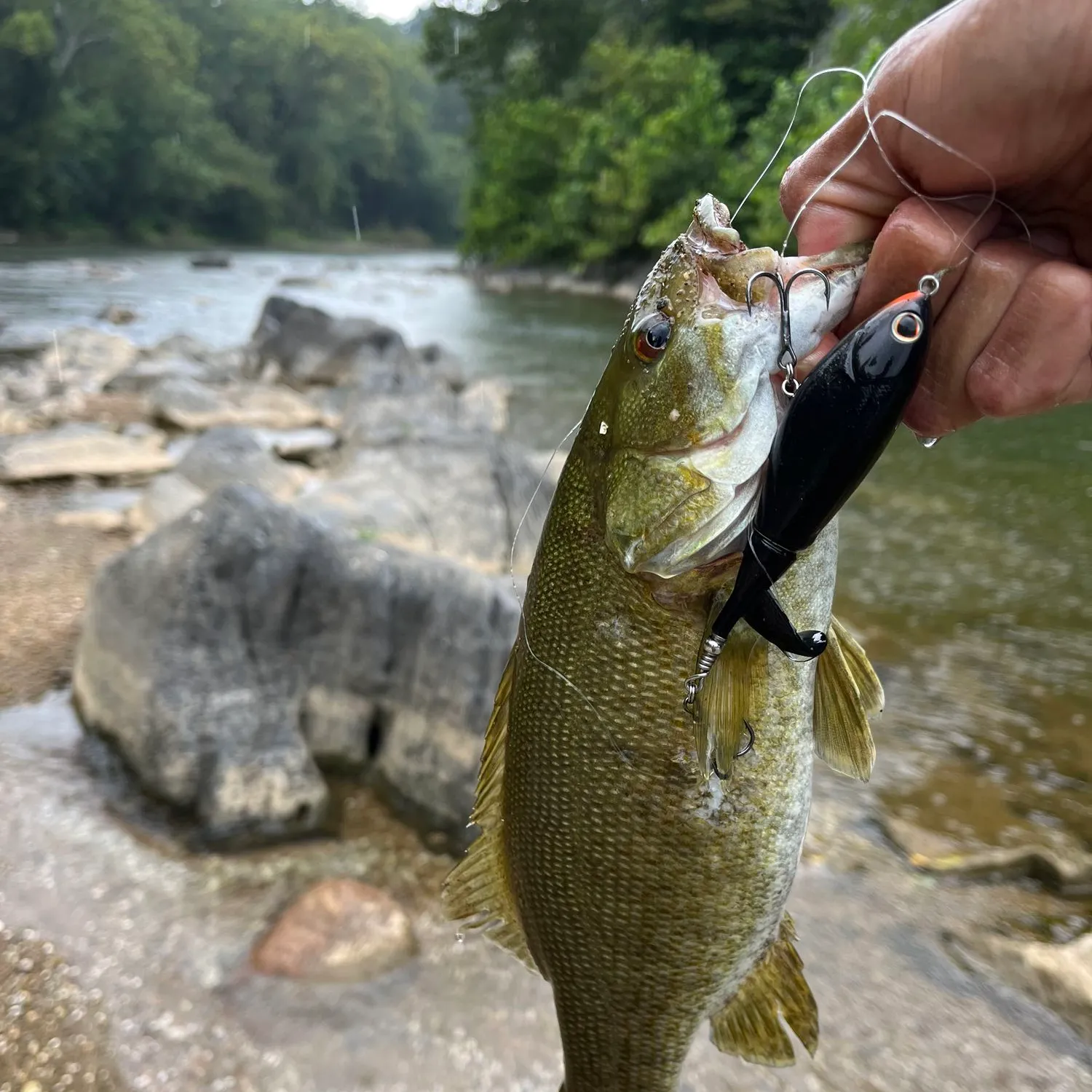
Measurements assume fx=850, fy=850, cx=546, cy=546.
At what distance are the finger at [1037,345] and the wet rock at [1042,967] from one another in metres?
2.76

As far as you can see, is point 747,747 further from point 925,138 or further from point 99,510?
point 99,510

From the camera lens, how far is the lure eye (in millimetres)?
1615

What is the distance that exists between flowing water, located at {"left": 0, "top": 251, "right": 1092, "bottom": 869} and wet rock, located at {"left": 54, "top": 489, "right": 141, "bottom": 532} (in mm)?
6155

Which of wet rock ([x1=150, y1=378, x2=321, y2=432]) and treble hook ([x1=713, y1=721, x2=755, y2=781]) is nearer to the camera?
treble hook ([x1=713, y1=721, x2=755, y2=781])

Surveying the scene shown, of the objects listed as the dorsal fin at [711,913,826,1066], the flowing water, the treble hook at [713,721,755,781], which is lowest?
the flowing water

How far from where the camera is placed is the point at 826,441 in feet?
4.58

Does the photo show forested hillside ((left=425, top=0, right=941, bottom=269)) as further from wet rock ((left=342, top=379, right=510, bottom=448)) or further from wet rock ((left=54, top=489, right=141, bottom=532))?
wet rock ((left=54, top=489, right=141, bottom=532))

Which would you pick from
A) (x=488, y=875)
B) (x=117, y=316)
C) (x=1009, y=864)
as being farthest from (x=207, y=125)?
(x=488, y=875)

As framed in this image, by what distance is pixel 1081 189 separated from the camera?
1.66m

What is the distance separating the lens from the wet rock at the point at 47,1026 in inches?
104

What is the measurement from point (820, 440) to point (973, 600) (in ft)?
23.6

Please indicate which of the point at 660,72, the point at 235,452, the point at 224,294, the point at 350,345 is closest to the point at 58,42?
the point at 224,294

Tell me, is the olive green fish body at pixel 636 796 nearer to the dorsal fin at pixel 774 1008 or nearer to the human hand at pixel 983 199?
the dorsal fin at pixel 774 1008

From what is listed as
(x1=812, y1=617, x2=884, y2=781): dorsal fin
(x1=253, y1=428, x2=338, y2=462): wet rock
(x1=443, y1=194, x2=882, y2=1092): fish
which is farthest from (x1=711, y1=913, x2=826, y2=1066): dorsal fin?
(x1=253, y1=428, x2=338, y2=462): wet rock
